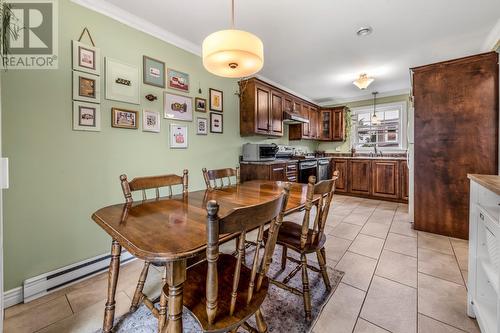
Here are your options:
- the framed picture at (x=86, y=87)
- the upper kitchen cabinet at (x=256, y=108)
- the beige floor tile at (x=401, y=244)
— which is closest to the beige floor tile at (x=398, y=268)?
the beige floor tile at (x=401, y=244)

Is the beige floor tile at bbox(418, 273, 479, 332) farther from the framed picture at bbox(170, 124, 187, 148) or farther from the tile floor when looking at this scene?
the framed picture at bbox(170, 124, 187, 148)

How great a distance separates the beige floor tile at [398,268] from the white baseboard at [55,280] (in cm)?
249

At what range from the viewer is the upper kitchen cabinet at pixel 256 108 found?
11.3ft

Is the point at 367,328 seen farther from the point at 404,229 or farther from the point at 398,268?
the point at 404,229

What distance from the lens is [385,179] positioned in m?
4.44

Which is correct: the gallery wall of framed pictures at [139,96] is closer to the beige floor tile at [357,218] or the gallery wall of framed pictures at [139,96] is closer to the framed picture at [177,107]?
the framed picture at [177,107]

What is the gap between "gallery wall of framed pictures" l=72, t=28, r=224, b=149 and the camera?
6.23 feet

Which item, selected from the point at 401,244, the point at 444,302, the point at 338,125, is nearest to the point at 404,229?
the point at 401,244

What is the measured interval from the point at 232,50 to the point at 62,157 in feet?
5.41

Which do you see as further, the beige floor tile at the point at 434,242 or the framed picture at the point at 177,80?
the framed picture at the point at 177,80

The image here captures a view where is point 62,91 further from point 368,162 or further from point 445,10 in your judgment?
point 368,162

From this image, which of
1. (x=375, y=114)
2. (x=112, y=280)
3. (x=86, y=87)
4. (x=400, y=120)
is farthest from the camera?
(x=375, y=114)

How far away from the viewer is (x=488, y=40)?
2693 millimetres

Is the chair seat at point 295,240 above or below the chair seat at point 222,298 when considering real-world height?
above
